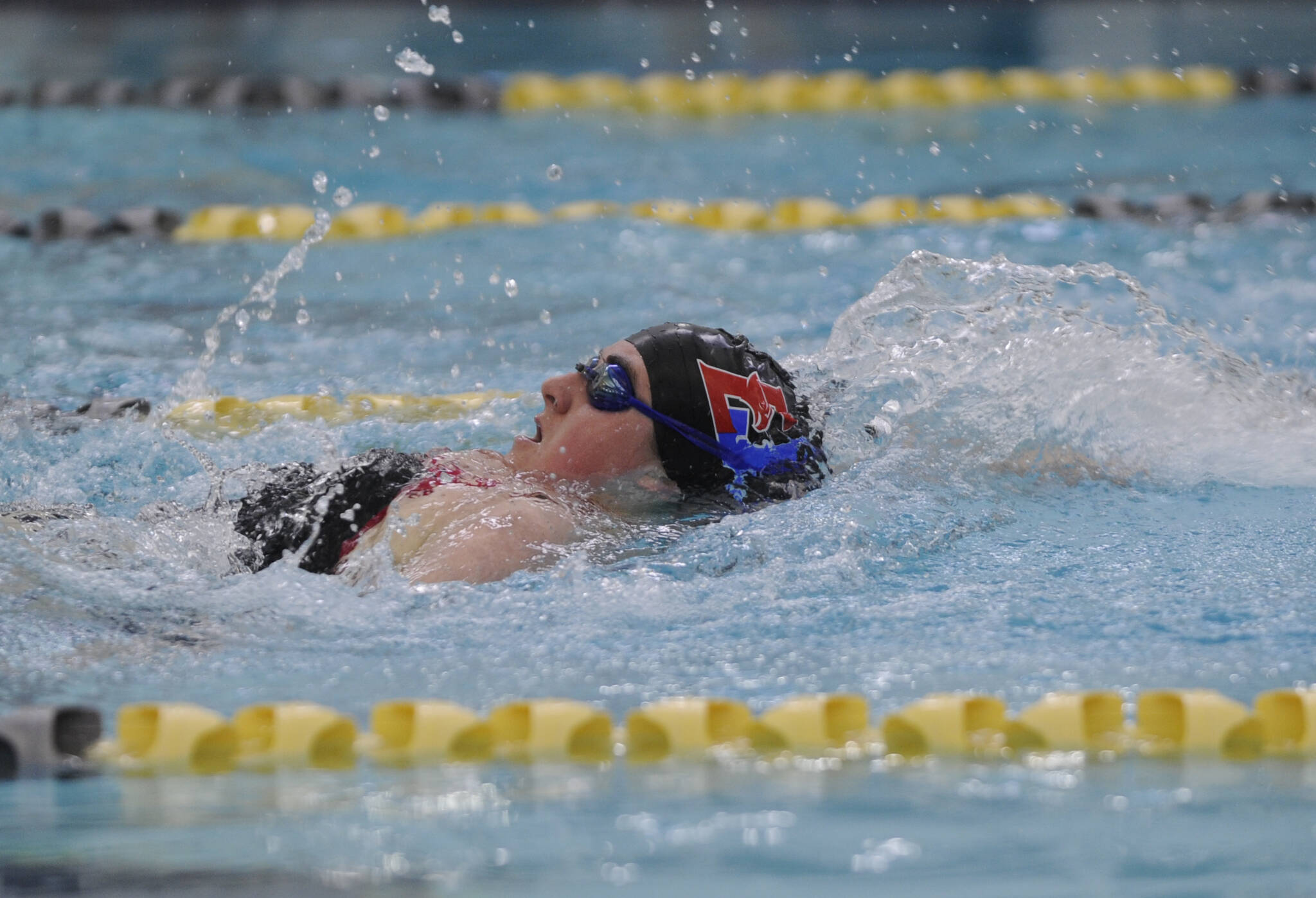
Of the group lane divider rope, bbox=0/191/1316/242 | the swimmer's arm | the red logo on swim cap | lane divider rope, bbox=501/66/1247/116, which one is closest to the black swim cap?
the red logo on swim cap

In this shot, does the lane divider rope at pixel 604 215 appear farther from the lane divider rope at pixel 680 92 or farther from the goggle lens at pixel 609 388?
the goggle lens at pixel 609 388

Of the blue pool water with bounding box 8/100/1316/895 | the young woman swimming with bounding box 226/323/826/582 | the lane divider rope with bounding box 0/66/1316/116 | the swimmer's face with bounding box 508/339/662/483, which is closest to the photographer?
the blue pool water with bounding box 8/100/1316/895

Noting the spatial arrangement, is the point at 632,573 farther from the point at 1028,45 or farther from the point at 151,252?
the point at 1028,45

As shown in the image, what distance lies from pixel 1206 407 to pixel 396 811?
2.31m

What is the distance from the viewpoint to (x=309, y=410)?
12.7 ft

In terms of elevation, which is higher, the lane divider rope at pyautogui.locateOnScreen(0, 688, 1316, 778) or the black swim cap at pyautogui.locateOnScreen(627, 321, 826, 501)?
the black swim cap at pyautogui.locateOnScreen(627, 321, 826, 501)

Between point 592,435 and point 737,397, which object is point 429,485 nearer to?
point 592,435

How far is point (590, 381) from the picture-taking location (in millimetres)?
2820

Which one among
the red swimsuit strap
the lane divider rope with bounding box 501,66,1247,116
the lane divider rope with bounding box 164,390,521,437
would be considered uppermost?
the lane divider rope with bounding box 501,66,1247,116

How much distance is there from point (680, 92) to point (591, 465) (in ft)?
17.8

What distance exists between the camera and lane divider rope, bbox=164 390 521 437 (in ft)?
12.3

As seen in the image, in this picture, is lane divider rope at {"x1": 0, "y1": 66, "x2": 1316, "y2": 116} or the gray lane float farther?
lane divider rope at {"x1": 0, "y1": 66, "x2": 1316, "y2": 116}

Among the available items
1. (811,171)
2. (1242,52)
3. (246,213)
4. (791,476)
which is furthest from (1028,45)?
(791,476)

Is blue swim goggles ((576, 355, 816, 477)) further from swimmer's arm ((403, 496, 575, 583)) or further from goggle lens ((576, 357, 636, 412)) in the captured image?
swimmer's arm ((403, 496, 575, 583))
